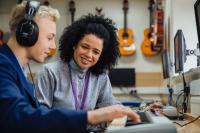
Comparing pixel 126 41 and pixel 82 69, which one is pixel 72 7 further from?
pixel 82 69

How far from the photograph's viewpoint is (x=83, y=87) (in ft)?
6.57

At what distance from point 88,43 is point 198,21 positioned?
665 mm

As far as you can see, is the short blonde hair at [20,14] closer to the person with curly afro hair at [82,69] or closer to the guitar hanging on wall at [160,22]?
the person with curly afro hair at [82,69]

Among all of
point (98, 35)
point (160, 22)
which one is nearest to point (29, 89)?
point (98, 35)

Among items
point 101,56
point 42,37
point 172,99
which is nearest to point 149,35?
point 172,99

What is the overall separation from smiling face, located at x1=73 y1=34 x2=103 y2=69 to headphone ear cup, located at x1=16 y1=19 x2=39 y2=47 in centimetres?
87

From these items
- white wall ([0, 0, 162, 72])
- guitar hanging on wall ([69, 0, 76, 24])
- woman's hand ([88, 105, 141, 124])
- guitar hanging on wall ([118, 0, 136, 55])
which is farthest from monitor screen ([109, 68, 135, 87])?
woman's hand ([88, 105, 141, 124])

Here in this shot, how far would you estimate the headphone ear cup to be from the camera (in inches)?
45.4

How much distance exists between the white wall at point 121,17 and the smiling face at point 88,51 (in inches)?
156

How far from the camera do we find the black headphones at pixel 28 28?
116 centimetres

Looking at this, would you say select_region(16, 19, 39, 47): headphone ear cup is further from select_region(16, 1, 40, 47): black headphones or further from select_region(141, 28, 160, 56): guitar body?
select_region(141, 28, 160, 56): guitar body

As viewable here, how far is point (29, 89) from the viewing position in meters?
1.17

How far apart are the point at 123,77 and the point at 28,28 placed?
15.9 feet

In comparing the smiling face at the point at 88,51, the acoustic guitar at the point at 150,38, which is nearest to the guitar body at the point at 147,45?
the acoustic guitar at the point at 150,38
